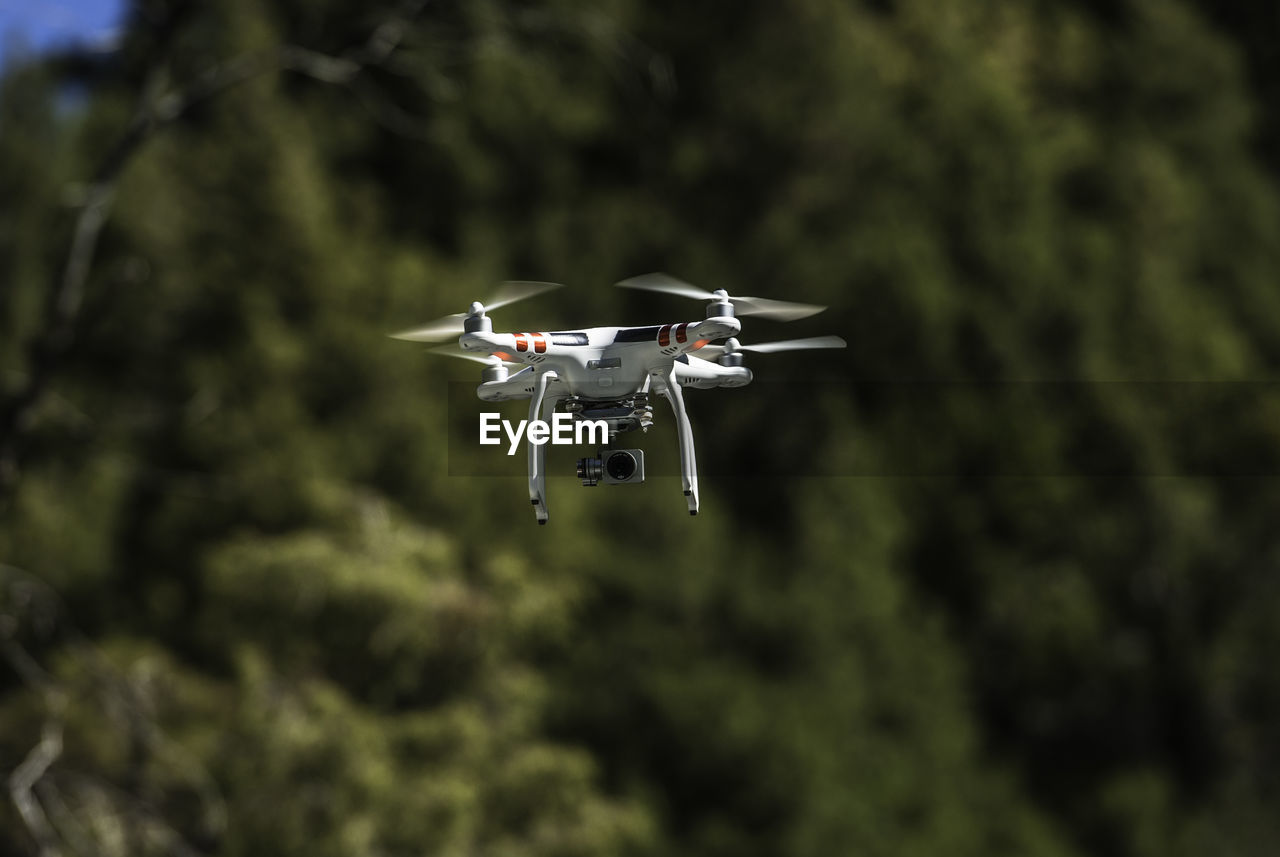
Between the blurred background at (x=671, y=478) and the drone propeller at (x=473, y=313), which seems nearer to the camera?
the drone propeller at (x=473, y=313)

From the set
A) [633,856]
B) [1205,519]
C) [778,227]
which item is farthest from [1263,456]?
[633,856]

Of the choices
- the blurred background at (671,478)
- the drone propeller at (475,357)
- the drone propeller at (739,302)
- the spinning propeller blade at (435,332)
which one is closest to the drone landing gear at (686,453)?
the drone propeller at (739,302)

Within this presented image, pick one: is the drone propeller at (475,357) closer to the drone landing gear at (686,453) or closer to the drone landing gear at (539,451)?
the drone landing gear at (539,451)

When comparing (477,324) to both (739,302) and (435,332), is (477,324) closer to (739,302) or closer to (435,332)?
(435,332)

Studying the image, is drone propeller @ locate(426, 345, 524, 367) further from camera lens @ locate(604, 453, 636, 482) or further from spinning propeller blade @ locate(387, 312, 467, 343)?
camera lens @ locate(604, 453, 636, 482)

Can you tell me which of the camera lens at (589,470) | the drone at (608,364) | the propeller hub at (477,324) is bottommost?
the camera lens at (589,470)

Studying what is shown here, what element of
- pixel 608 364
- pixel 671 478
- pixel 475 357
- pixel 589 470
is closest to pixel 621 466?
pixel 589 470

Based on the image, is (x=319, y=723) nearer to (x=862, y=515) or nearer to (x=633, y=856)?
(x=633, y=856)
